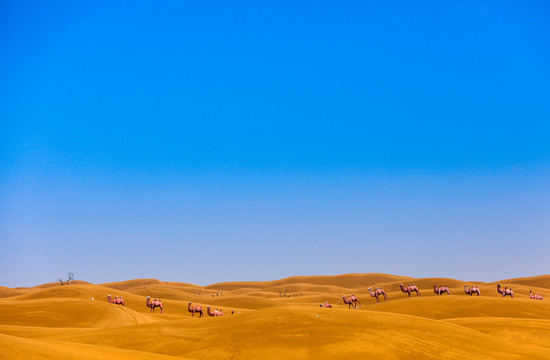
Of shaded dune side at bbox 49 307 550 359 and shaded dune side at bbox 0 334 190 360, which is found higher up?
shaded dune side at bbox 0 334 190 360

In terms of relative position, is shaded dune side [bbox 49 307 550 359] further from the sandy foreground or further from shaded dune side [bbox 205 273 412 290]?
shaded dune side [bbox 205 273 412 290]

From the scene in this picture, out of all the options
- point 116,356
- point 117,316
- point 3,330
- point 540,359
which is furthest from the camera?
point 117,316

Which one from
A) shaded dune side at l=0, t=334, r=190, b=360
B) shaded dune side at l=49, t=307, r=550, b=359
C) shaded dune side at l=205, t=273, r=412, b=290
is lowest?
shaded dune side at l=49, t=307, r=550, b=359

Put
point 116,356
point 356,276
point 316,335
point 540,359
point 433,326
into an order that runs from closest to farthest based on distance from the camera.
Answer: point 116,356 → point 540,359 → point 316,335 → point 433,326 → point 356,276

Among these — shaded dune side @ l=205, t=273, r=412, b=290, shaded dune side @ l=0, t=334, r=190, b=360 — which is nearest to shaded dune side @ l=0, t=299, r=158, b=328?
shaded dune side @ l=0, t=334, r=190, b=360

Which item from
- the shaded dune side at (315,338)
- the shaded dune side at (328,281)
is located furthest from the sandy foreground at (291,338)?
the shaded dune side at (328,281)

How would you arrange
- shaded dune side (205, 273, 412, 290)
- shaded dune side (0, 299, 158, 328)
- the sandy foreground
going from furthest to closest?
shaded dune side (205, 273, 412, 290), shaded dune side (0, 299, 158, 328), the sandy foreground

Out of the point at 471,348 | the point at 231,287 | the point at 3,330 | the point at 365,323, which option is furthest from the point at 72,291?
the point at 231,287

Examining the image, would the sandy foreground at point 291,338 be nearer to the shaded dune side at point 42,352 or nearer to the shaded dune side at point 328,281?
the shaded dune side at point 42,352

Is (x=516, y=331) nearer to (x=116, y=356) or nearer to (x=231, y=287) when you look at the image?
(x=116, y=356)

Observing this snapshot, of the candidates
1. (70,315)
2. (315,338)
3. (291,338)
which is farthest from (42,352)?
(70,315)

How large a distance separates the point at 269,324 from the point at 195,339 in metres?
3.19

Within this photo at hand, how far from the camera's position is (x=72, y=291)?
57969mm

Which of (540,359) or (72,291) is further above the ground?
(72,291)
